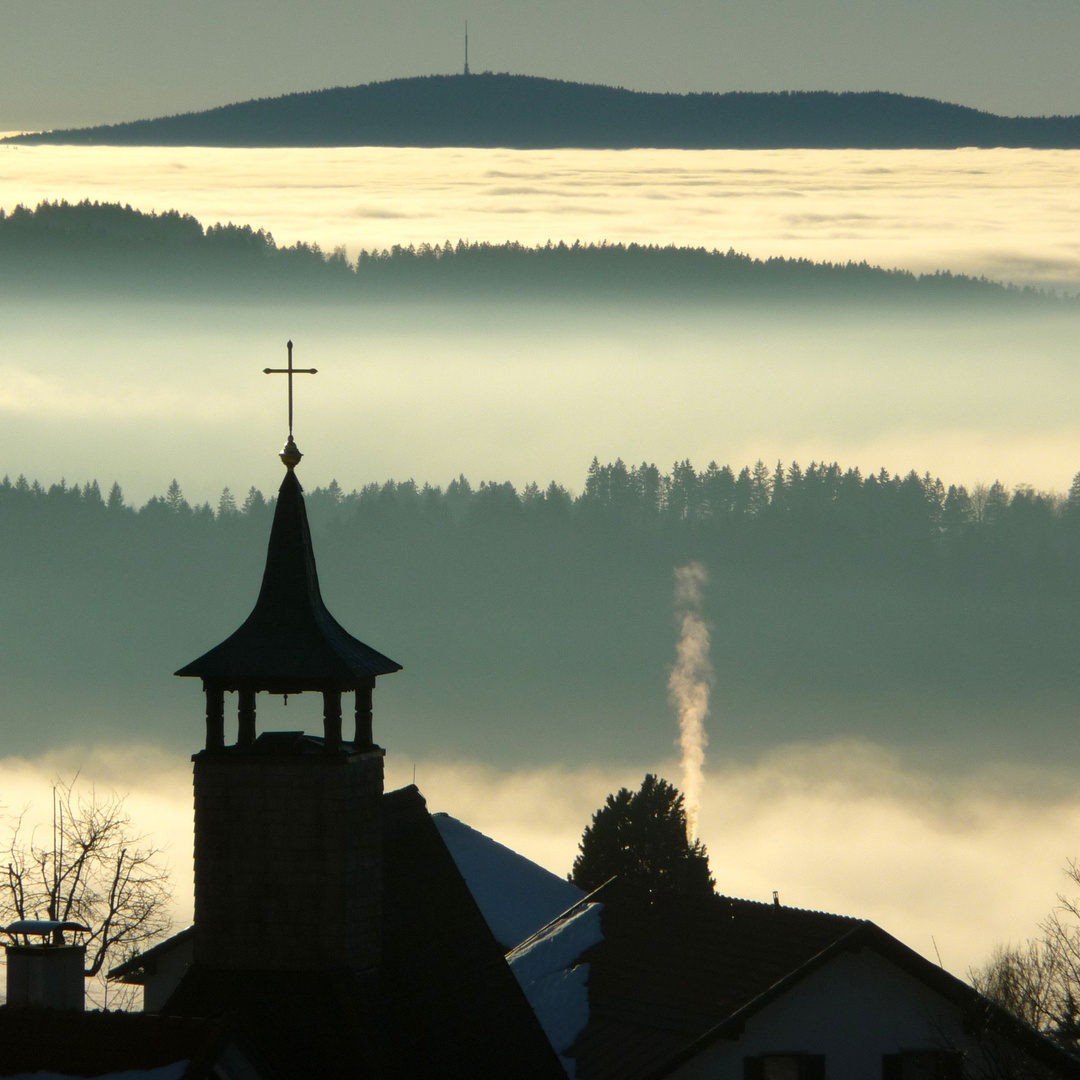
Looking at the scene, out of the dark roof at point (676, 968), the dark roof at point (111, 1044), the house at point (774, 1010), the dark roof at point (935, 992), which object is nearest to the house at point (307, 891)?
the dark roof at point (111, 1044)

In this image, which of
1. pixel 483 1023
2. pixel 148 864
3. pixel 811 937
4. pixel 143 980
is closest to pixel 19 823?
pixel 148 864

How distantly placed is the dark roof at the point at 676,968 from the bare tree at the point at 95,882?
85.8 ft

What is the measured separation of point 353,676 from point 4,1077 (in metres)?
11.0

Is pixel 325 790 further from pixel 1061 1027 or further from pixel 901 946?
pixel 1061 1027

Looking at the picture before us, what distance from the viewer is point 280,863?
3584cm

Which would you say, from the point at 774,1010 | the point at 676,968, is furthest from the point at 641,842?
the point at 774,1010

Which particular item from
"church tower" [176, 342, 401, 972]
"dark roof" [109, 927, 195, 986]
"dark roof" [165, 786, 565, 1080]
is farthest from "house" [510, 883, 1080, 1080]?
"dark roof" [109, 927, 195, 986]

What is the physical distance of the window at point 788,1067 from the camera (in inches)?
1921

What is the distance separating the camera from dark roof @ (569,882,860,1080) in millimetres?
48688

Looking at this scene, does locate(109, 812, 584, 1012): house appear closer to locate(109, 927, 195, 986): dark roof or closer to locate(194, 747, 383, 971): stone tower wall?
locate(109, 927, 195, 986): dark roof

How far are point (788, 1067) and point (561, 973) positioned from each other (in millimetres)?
6449

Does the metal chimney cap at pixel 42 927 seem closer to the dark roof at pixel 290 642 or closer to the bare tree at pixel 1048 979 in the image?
the dark roof at pixel 290 642

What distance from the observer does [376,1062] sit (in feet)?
115

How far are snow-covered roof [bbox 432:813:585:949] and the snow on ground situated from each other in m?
17.2
